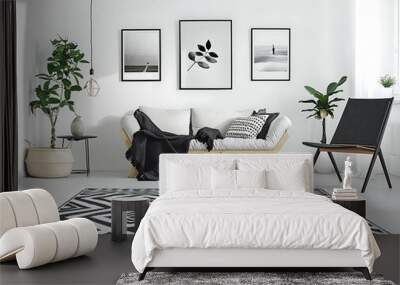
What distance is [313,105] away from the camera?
30.7ft

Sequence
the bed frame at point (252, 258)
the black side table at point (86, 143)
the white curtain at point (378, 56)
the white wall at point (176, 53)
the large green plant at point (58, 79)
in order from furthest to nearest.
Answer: the white wall at point (176, 53) → the black side table at point (86, 143) → the white curtain at point (378, 56) → the large green plant at point (58, 79) → the bed frame at point (252, 258)

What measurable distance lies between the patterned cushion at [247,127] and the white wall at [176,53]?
0.78m

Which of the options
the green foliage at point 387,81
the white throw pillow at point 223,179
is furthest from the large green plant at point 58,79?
the white throw pillow at point 223,179

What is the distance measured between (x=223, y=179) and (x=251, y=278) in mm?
1223

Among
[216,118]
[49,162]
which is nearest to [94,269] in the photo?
[49,162]

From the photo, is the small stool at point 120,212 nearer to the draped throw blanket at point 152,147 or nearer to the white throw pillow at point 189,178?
the white throw pillow at point 189,178

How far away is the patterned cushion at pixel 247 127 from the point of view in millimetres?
8328

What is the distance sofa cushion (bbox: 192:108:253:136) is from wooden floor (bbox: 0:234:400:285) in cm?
482

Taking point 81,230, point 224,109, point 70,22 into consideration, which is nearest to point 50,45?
point 70,22

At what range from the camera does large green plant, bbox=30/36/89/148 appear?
8.52 m

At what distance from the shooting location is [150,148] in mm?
8125

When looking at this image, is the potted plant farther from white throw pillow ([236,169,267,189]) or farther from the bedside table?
the bedside table

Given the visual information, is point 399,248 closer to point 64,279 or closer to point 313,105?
point 64,279

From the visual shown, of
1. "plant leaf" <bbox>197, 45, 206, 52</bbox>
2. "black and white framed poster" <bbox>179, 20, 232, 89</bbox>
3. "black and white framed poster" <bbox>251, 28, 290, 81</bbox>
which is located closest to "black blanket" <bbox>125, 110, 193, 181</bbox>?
"black and white framed poster" <bbox>179, 20, 232, 89</bbox>
